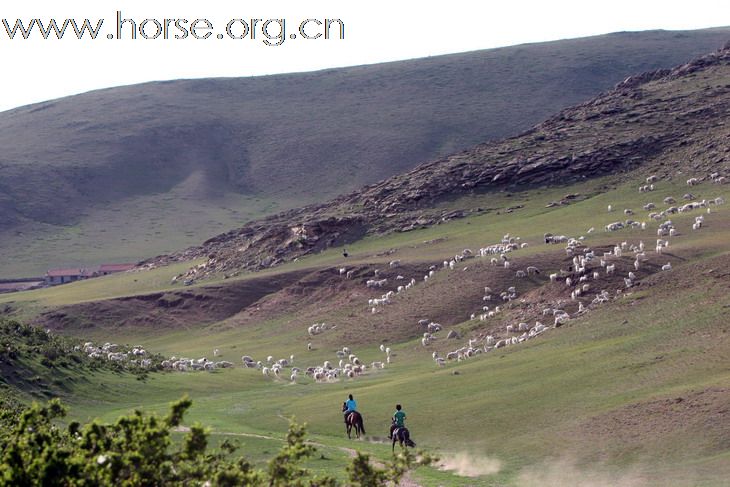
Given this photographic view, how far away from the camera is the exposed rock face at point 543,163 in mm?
89250

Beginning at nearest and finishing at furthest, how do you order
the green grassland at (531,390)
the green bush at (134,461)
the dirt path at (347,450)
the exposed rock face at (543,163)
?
the green bush at (134,461), the dirt path at (347,450), the green grassland at (531,390), the exposed rock face at (543,163)

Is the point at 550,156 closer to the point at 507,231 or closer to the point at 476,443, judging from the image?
the point at 507,231

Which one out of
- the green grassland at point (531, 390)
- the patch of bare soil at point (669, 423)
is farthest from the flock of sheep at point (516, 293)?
the patch of bare soil at point (669, 423)

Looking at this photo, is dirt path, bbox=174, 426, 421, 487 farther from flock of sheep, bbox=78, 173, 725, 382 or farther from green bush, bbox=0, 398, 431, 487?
flock of sheep, bbox=78, 173, 725, 382

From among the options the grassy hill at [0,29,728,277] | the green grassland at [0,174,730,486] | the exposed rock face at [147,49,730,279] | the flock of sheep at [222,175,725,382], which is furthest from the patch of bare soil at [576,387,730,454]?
the grassy hill at [0,29,728,277]

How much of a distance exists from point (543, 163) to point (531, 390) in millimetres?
63505

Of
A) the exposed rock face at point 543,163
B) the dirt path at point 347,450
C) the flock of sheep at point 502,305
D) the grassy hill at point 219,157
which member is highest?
the grassy hill at point 219,157

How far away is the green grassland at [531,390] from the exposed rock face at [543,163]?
19.5 metres

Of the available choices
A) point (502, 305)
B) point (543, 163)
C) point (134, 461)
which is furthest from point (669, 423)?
point (543, 163)

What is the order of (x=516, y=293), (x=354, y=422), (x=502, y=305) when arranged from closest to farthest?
(x=354, y=422), (x=502, y=305), (x=516, y=293)

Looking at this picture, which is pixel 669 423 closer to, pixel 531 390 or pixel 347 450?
pixel 347 450

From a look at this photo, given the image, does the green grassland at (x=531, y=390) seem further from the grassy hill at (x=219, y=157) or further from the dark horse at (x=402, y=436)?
the grassy hill at (x=219, y=157)

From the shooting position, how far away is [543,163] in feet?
315

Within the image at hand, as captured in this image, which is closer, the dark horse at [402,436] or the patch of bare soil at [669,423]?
the patch of bare soil at [669,423]
